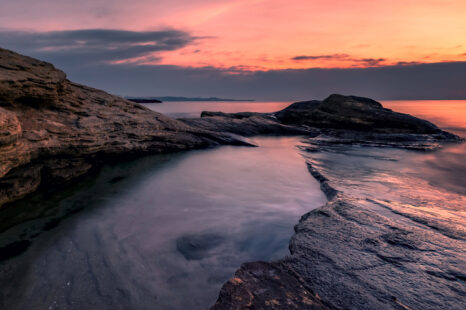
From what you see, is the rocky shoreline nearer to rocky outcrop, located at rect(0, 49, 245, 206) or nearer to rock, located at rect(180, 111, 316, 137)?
rocky outcrop, located at rect(0, 49, 245, 206)

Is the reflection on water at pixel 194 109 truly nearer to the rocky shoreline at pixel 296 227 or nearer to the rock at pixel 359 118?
the rock at pixel 359 118

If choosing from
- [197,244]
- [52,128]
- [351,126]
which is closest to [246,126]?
[351,126]

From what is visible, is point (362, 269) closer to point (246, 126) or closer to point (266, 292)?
point (266, 292)

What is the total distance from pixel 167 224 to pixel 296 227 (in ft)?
6.42

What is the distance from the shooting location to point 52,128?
5352mm

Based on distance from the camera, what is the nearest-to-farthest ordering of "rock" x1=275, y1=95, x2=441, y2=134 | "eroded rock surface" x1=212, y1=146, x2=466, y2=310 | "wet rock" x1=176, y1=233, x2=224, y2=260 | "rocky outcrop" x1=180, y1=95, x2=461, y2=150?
"eroded rock surface" x1=212, y1=146, x2=466, y2=310, "wet rock" x1=176, y1=233, x2=224, y2=260, "rocky outcrop" x1=180, y1=95, x2=461, y2=150, "rock" x1=275, y1=95, x2=441, y2=134

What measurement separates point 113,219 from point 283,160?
6.37 m

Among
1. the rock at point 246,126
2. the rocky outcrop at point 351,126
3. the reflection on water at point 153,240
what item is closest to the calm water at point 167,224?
the reflection on water at point 153,240

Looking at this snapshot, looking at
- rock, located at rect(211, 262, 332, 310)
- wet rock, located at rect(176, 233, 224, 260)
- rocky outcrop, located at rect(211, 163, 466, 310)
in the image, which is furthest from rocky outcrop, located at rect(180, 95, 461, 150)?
rock, located at rect(211, 262, 332, 310)

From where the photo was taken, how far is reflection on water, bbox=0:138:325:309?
93.6 inches

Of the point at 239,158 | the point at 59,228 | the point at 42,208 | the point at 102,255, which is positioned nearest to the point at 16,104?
the point at 42,208

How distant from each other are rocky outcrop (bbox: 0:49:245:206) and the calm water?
51 cm

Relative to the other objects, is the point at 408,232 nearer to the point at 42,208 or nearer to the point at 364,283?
the point at 364,283

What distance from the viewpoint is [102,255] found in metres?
2.95
